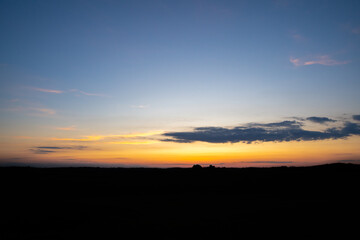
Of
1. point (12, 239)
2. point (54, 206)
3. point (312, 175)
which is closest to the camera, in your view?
point (12, 239)

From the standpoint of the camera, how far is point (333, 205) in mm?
15391

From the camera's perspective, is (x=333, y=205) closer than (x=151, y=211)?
No

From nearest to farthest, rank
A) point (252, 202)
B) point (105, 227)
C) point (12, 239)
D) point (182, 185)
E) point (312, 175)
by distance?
point (12, 239) → point (105, 227) → point (252, 202) → point (182, 185) → point (312, 175)

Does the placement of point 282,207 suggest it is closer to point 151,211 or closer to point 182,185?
point 151,211

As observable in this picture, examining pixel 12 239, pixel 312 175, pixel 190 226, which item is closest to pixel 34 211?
pixel 12 239

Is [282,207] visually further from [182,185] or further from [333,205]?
[182,185]

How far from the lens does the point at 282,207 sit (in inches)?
593

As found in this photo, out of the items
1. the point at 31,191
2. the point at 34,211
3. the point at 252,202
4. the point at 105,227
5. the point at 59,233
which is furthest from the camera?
the point at 31,191

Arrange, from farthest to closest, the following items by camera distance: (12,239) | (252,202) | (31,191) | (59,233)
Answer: (31,191), (252,202), (59,233), (12,239)

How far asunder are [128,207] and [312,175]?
76.1 feet

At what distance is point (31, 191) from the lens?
68.9 feet

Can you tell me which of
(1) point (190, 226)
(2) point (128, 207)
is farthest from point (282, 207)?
(2) point (128, 207)

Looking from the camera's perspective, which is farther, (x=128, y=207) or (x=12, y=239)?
(x=128, y=207)

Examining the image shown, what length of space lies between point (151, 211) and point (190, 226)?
3.69 m
